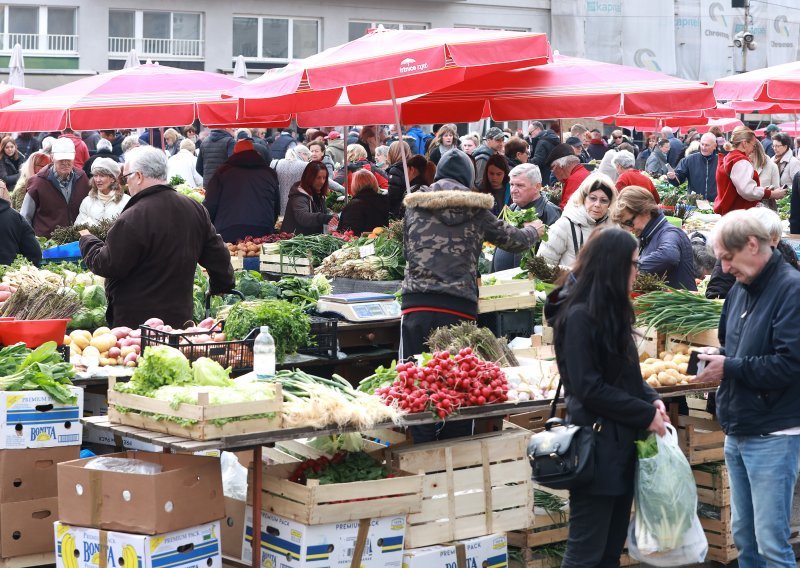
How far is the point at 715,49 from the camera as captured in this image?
40.6 m

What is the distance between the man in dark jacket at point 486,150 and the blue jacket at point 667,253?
6449 millimetres

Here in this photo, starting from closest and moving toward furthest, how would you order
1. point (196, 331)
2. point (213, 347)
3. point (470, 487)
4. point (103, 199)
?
1. point (470, 487)
2. point (213, 347)
3. point (196, 331)
4. point (103, 199)

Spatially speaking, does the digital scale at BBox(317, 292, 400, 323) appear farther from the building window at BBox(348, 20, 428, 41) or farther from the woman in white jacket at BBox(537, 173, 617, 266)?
the building window at BBox(348, 20, 428, 41)

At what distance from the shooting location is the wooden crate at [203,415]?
16.6ft

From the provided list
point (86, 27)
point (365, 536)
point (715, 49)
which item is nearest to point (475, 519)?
point (365, 536)

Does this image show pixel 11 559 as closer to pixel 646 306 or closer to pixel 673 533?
pixel 673 533

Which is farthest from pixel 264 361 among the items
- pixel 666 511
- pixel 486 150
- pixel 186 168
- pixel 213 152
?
pixel 186 168

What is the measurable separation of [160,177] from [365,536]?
2.63 m

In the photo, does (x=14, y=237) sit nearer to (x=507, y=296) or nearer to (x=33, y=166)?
(x=507, y=296)

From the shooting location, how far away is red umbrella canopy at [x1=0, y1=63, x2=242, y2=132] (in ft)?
37.6

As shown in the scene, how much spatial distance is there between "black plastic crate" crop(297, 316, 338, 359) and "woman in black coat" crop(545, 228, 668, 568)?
8.88ft

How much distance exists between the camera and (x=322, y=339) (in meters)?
7.33

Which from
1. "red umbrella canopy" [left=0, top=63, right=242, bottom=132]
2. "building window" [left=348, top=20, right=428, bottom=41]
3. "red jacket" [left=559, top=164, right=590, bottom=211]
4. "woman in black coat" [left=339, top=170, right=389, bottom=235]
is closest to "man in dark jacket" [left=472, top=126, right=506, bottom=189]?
"red jacket" [left=559, top=164, right=590, bottom=211]

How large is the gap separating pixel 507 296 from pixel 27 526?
331 cm
